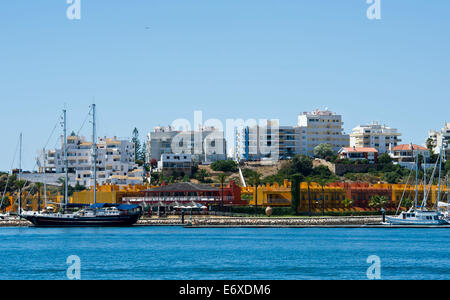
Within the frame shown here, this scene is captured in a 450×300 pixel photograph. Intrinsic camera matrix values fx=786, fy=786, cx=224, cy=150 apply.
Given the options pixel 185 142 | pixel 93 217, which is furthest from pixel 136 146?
pixel 93 217

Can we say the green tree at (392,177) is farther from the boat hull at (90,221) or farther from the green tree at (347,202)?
the boat hull at (90,221)

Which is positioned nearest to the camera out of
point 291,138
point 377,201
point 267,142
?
point 377,201

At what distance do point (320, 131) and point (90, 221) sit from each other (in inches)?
3704

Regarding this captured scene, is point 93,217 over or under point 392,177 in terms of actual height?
under

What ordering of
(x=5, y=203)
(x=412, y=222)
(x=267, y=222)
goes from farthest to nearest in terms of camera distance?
(x=5, y=203) → (x=267, y=222) → (x=412, y=222)

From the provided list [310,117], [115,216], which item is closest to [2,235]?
[115,216]

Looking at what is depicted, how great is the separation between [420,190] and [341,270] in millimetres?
71286

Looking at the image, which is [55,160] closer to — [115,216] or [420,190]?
[115,216]

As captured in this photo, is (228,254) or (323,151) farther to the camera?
(323,151)

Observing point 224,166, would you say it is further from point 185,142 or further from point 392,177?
point 185,142

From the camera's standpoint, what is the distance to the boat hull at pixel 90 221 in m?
105

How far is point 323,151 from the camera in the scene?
176 m

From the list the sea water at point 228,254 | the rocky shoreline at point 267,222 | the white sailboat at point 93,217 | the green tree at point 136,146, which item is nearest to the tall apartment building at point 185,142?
the green tree at point 136,146

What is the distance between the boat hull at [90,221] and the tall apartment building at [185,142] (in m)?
82.7
